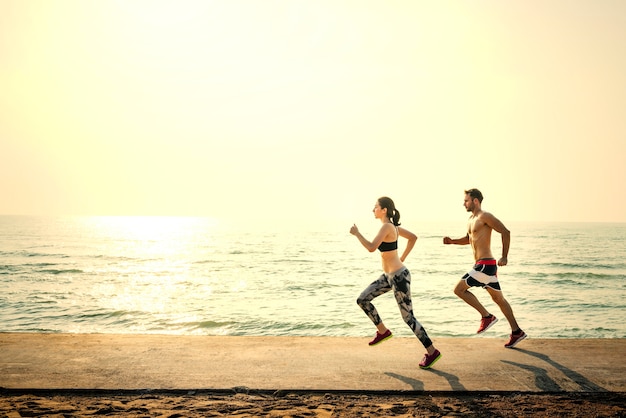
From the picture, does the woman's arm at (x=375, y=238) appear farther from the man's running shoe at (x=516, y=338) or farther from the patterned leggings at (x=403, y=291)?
the man's running shoe at (x=516, y=338)

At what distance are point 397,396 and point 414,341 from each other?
213 centimetres

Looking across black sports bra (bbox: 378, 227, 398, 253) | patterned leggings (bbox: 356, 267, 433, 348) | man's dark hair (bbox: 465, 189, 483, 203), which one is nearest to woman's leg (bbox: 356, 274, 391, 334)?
patterned leggings (bbox: 356, 267, 433, 348)

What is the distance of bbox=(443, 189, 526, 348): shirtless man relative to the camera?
625cm

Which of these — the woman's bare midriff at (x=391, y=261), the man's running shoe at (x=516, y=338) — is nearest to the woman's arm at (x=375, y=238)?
the woman's bare midriff at (x=391, y=261)

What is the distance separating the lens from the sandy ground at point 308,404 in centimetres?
423

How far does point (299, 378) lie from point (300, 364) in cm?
48

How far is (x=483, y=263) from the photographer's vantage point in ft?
20.7

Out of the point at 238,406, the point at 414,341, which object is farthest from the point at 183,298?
the point at 238,406

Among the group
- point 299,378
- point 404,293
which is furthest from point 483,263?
point 299,378

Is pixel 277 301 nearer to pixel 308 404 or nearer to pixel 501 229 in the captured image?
pixel 501 229

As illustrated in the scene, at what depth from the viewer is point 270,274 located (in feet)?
114

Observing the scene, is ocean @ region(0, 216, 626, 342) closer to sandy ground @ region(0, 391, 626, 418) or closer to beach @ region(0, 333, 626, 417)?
beach @ region(0, 333, 626, 417)

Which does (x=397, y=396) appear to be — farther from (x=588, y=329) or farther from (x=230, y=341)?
(x=588, y=329)

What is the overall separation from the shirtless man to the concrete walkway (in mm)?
349
